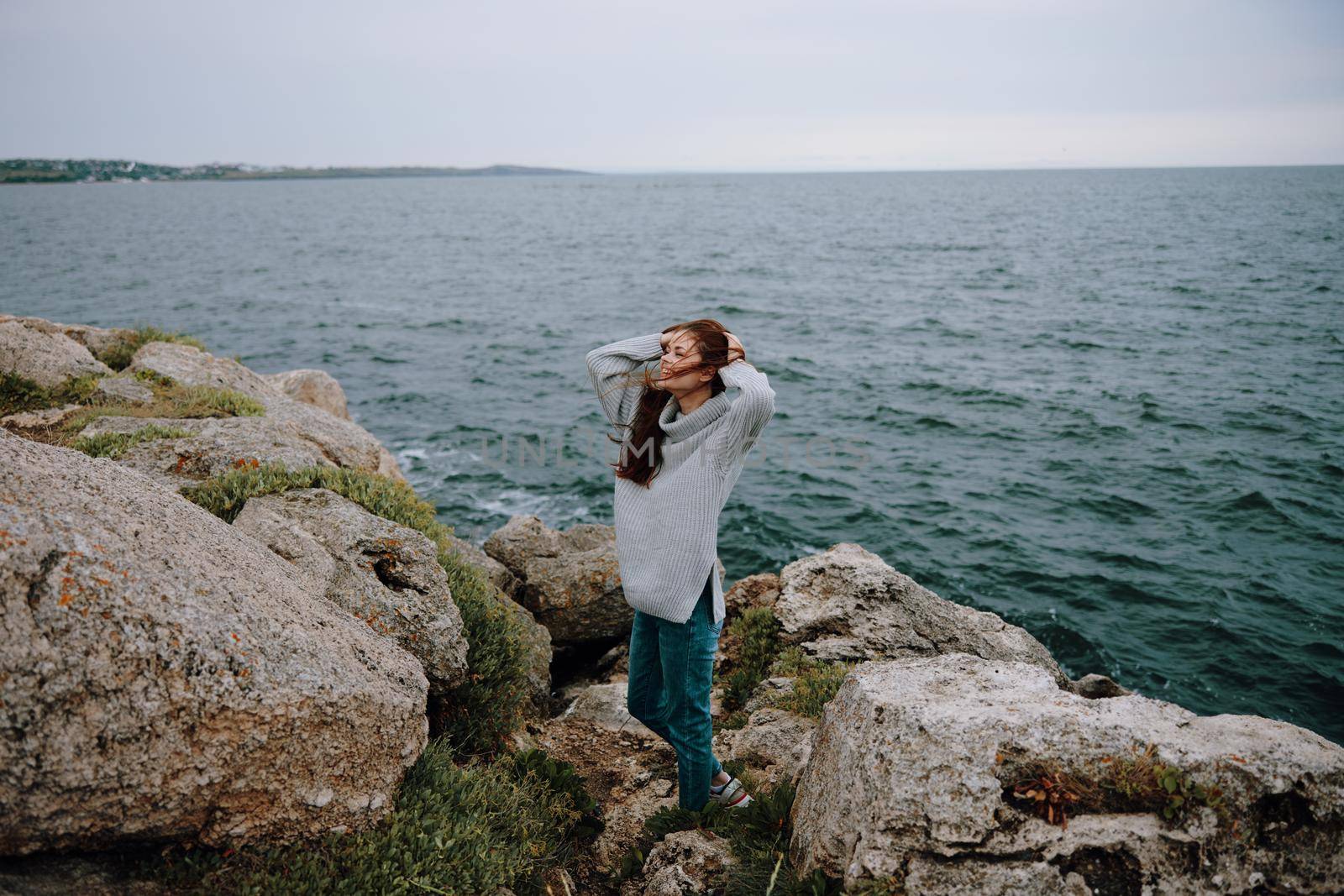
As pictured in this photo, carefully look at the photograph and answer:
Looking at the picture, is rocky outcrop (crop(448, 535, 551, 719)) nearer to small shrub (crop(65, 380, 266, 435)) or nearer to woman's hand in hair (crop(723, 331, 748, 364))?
small shrub (crop(65, 380, 266, 435))

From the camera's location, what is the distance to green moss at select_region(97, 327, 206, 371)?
11.9 meters

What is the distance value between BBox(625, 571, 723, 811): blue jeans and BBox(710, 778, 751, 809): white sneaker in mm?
97

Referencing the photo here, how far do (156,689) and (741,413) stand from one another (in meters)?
3.20

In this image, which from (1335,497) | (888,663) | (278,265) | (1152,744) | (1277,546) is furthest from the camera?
(278,265)

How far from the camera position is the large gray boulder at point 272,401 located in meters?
10.1

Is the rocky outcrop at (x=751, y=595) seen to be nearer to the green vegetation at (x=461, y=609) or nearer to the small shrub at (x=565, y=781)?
the green vegetation at (x=461, y=609)

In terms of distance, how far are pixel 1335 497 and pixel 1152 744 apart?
1793 cm

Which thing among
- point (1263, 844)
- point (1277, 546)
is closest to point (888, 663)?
point (1263, 844)

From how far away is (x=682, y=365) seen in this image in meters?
4.52

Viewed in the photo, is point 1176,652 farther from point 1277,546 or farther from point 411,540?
point 411,540

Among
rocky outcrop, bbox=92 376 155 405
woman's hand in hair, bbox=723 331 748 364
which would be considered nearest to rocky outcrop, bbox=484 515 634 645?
woman's hand in hair, bbox=723 331 748 364

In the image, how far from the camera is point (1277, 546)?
15258mm

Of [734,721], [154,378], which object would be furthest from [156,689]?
[154,378]

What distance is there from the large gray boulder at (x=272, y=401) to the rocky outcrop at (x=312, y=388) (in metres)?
3.24
